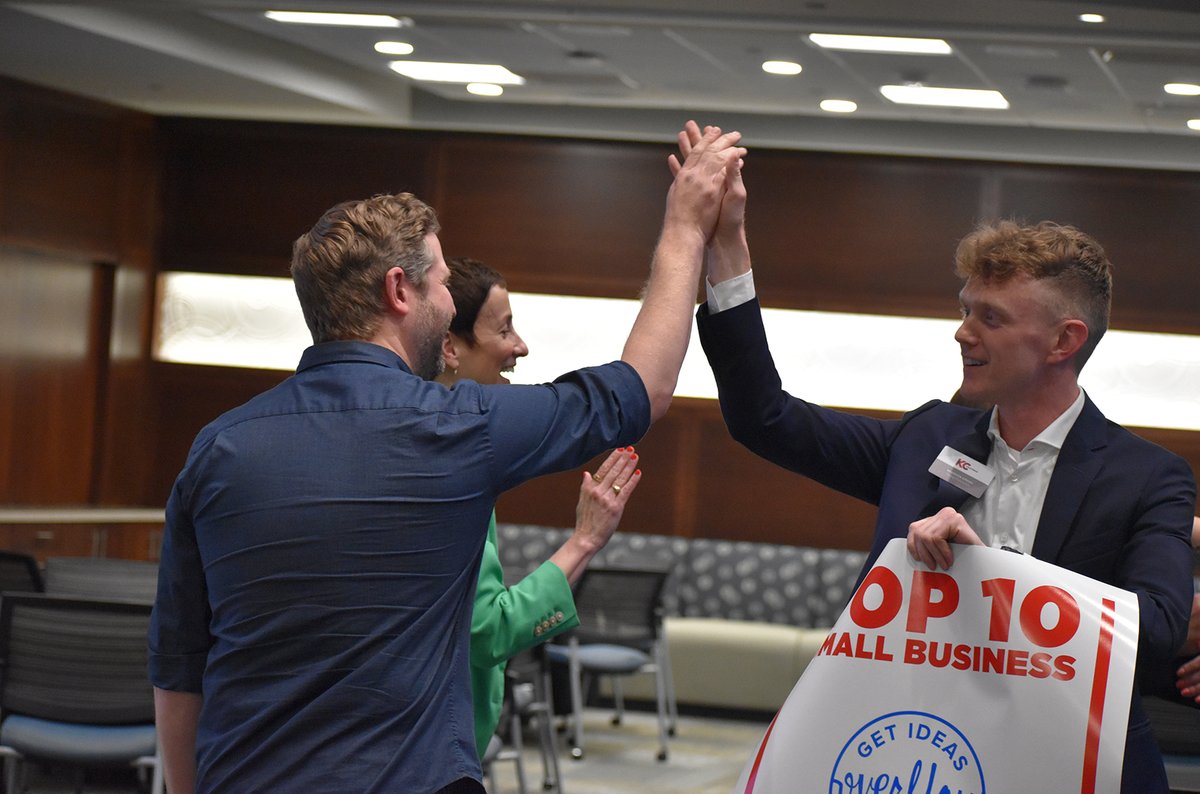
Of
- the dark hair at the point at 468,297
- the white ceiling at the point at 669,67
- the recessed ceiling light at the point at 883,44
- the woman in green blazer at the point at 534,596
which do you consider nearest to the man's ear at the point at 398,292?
the woman in green blazer at the point at 534,596

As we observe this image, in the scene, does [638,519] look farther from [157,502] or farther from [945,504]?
[945,504]

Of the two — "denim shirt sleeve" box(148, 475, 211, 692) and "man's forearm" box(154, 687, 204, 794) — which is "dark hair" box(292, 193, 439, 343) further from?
"man's forearm" box(154, 687, 204, 794)

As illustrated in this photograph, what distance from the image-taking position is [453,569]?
1.67 m

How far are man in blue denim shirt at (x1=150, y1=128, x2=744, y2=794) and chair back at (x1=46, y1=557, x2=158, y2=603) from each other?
10.5ft

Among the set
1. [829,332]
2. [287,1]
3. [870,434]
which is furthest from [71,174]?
[870,434]

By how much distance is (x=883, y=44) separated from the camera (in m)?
6.98

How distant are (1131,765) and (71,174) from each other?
8639mm

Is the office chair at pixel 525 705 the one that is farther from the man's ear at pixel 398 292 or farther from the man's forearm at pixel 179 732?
the man's ear at pixel 398 292

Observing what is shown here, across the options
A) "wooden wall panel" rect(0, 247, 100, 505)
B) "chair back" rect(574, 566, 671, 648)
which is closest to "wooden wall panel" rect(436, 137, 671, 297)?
"wooden wall panel" rect(0, 247, 100, 505)

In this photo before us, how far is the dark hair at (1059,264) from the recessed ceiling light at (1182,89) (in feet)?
19.8

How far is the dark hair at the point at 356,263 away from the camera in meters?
1.74

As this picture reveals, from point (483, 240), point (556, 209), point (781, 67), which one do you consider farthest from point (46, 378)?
point (781, 67)

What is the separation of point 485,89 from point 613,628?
11.9 feet

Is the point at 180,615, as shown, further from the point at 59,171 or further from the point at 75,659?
the point at 59,171
